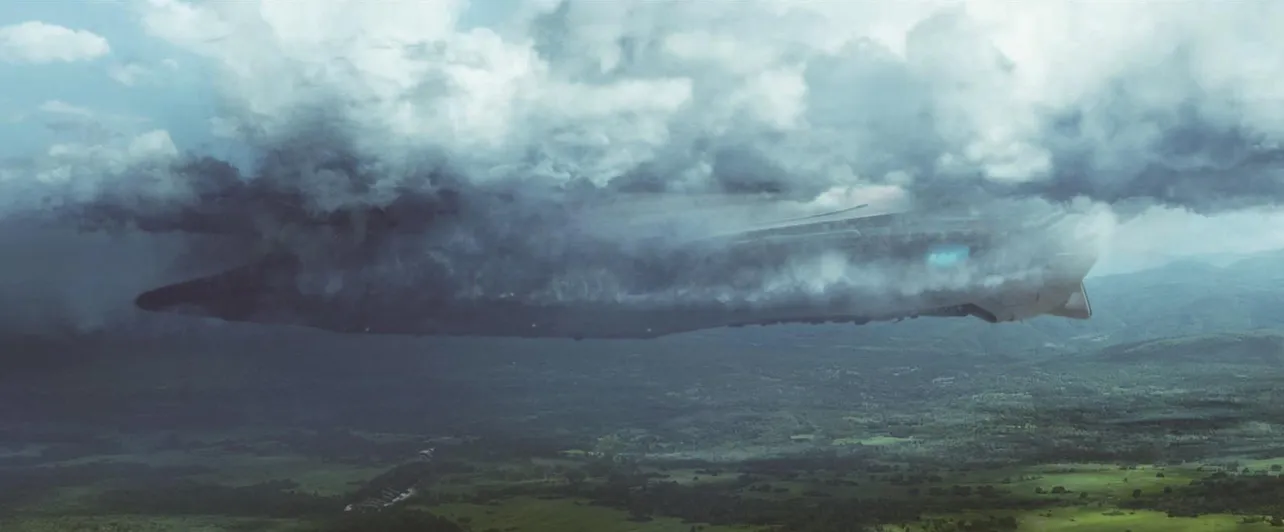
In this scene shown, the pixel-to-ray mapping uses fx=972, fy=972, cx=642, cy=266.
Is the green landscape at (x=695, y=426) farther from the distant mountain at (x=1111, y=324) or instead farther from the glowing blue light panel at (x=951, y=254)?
the glowing blue light panel at (x=951, y=254)

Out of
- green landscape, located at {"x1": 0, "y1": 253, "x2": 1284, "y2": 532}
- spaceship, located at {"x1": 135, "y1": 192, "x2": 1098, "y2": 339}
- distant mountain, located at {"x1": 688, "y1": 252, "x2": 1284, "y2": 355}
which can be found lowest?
green landscape, located at {"x1": 0, "y1": 253, "x2": 1284, "y2": 532}

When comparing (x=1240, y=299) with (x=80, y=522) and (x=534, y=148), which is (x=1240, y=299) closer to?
(x=534, y=148)

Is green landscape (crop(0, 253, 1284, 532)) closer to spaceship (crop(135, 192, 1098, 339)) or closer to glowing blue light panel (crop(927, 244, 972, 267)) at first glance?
spaceship (crop(135, 192, 1098, 339))

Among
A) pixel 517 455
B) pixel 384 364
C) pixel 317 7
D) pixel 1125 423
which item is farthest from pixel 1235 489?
pixel 317 7

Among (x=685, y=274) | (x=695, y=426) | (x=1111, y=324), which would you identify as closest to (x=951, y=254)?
(x=1111, y=324)

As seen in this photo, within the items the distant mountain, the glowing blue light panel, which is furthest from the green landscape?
the glowing blue light panel
